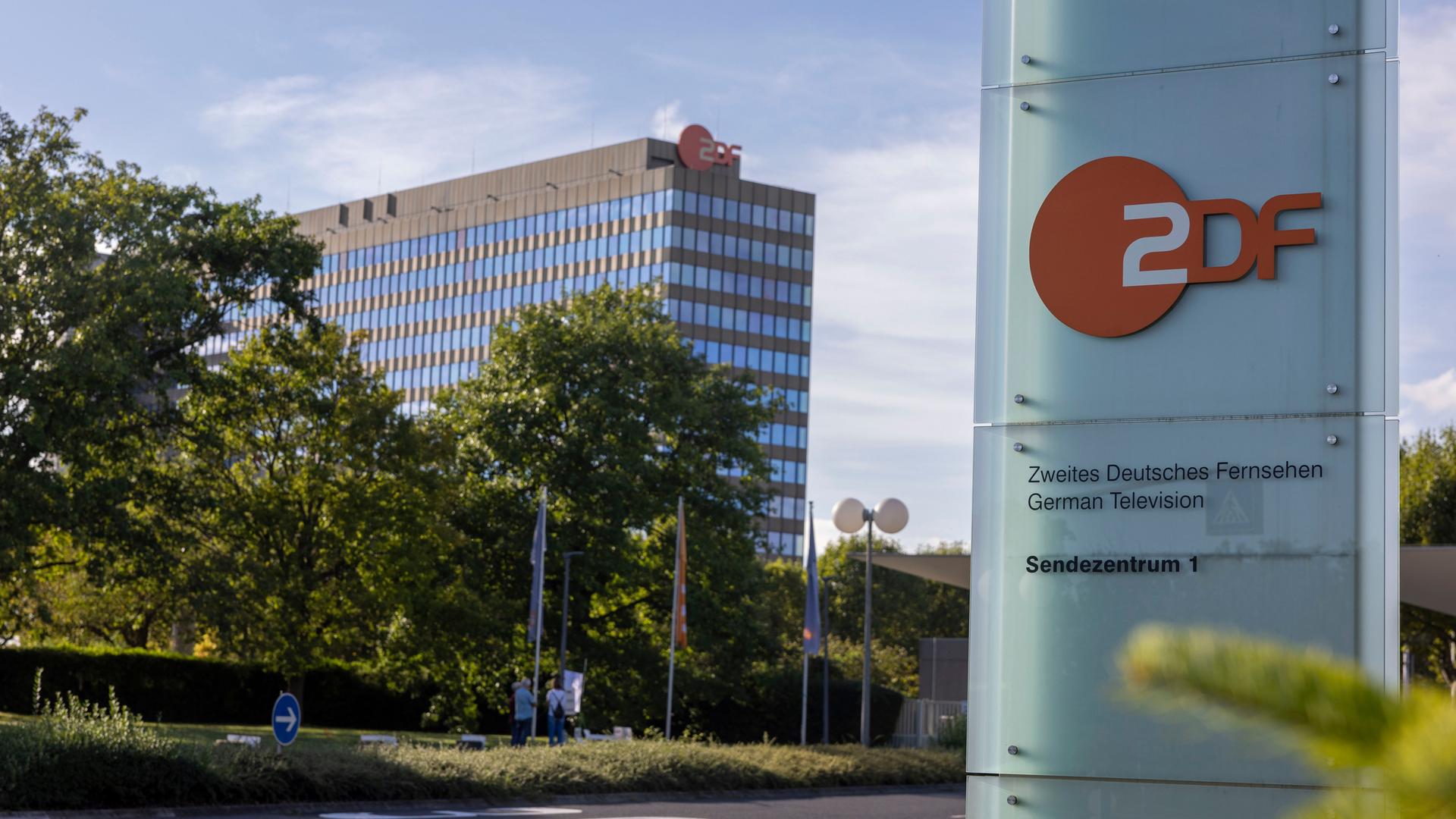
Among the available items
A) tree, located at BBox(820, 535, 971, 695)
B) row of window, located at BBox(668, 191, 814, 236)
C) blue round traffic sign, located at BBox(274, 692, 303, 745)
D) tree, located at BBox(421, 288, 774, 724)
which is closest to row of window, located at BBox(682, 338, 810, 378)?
row of window, located at BBox(668, 191, 814, 236)

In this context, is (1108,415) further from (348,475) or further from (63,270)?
(348,475)

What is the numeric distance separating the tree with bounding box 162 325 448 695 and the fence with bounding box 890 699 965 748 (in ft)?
43.7

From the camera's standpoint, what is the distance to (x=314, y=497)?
156ft

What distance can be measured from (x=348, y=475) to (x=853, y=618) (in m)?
50.1

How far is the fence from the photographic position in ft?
143

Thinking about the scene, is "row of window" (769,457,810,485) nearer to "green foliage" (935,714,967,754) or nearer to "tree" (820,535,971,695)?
"tree" (820,535,971,695)

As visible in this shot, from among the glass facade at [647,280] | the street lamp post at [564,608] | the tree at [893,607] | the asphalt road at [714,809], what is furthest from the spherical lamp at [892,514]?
the glass facade at [647,280]

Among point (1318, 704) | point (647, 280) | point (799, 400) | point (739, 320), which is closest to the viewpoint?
point (1318, 704)

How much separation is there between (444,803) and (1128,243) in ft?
56.2

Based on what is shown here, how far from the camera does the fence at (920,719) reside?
43.6 m

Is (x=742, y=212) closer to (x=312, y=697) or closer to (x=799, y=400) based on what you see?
(x=799, y=400)

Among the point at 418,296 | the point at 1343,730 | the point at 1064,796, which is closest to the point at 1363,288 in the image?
the point at 1064,796

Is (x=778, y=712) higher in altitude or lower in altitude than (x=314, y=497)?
lower

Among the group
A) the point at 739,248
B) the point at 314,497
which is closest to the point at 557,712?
the point at 314,497
